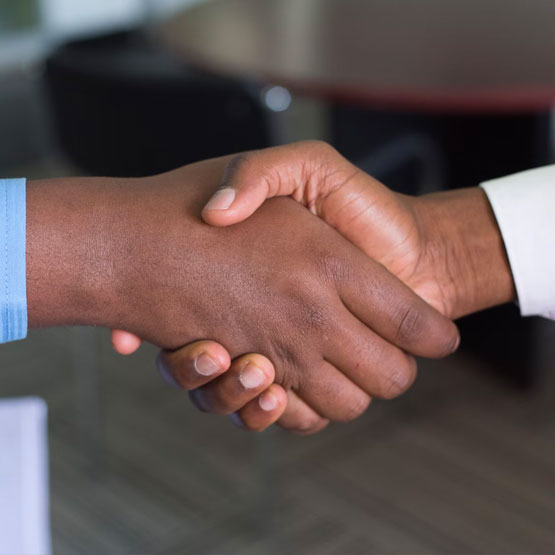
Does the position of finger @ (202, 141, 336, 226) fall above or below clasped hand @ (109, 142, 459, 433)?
above

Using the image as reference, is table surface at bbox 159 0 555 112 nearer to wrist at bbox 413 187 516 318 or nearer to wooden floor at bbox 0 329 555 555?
wrist at bbox 413 187 516 318

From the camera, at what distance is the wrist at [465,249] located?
4.10 feet

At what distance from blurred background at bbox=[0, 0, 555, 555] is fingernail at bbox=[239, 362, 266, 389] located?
0.85m

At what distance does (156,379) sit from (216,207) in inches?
64.1

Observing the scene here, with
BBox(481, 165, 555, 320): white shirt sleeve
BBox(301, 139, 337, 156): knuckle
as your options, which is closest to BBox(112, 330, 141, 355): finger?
BBox(301, 139, 337, 156): knuckle

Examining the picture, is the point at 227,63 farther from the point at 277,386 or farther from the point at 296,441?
the point at 277,386

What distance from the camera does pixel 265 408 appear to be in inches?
47.6

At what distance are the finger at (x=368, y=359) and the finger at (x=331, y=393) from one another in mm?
10

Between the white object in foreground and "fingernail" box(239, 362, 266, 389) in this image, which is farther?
"fingernail" box(239, 362, 266, 389)

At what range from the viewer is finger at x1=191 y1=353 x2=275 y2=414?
1.18m

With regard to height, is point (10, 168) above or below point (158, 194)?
below

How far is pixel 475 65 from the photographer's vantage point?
2018mm

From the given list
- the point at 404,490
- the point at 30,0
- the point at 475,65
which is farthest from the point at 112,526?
the point at 30,0

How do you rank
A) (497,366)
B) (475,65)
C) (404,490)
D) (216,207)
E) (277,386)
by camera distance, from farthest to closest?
(497,366), (404,490), (475,65), (277,386), (216,207)
